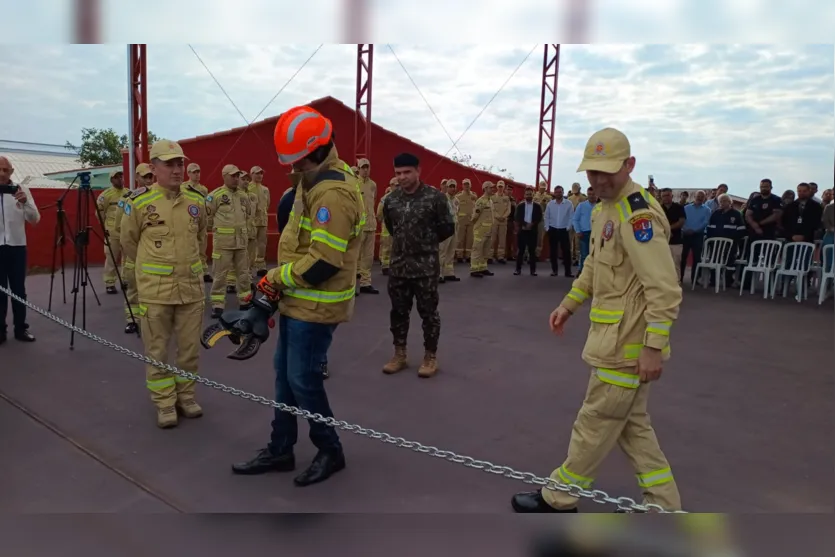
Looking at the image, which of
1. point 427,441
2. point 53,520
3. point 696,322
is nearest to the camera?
point 53,520

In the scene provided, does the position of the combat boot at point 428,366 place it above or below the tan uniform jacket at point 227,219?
below

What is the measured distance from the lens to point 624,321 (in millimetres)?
2607

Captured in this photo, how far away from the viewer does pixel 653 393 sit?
4.86 m

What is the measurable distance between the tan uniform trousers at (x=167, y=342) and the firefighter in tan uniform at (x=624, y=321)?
2695mm

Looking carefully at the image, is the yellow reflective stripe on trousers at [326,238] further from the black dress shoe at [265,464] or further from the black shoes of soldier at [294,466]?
the black dress shoe at [265,464]

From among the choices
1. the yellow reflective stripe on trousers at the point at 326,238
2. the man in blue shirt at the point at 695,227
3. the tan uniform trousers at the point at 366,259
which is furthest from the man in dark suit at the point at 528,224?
the yellow reflective stripe on trousers at the point at 326,238

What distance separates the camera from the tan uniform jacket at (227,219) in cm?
782

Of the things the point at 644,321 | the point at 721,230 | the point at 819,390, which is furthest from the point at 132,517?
the point at 721,230

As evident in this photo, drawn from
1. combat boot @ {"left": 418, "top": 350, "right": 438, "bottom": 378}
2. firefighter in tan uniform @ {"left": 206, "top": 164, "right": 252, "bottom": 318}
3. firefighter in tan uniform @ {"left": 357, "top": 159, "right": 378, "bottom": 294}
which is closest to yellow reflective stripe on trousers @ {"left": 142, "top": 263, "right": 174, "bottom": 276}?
combat boot @ {"left": 418, "top": 350, "right": 438, "bottom": 378}

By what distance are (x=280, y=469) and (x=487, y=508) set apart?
3.98 ft

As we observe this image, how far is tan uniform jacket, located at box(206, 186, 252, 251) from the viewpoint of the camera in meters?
7.82

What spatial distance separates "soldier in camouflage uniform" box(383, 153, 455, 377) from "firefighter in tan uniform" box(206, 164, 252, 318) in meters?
3.38

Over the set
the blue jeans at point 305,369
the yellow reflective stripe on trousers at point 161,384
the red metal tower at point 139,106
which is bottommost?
the yellow reflective stripe on trousers at point 161,384

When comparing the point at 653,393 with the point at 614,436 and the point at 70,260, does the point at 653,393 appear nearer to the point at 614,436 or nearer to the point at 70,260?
the point at 614,436
